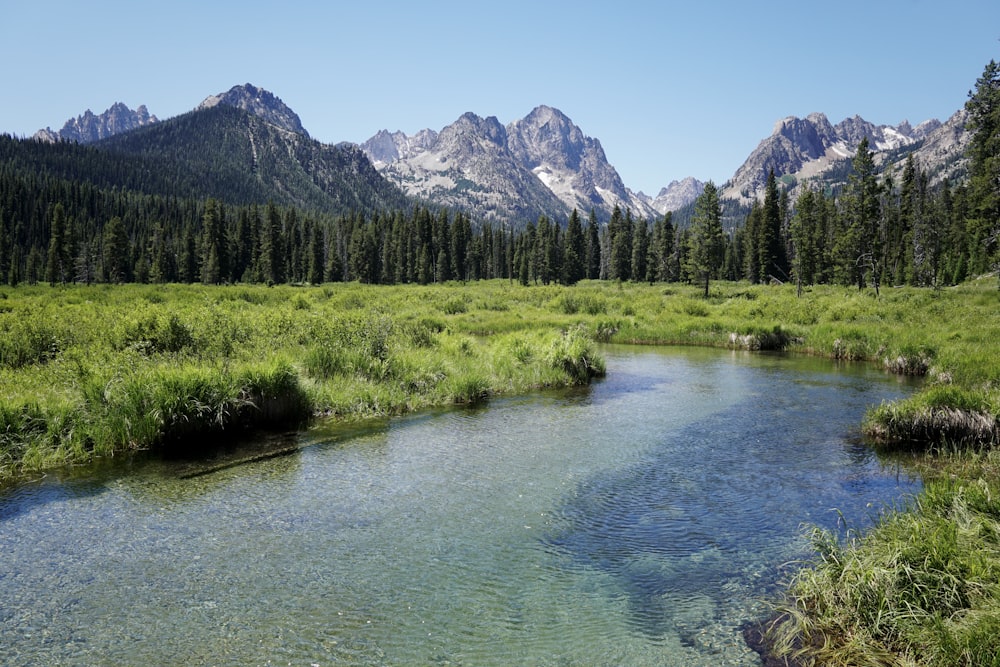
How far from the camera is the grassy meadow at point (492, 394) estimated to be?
6000 millimetres

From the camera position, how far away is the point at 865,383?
22.6 m

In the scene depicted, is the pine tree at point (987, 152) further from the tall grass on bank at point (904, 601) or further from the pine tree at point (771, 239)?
the tall grass on bank at point (904, 601)

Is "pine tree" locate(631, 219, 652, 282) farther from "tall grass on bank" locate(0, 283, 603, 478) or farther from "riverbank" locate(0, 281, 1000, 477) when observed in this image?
"tall grass on bank" locate(0, 283, 603, 478)

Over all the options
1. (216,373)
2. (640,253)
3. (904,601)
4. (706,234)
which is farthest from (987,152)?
(640,253)

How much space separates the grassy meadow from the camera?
6.00m

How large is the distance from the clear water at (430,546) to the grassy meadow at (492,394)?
43.3 inches

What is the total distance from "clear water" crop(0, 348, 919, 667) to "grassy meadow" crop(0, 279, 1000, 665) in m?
1.10

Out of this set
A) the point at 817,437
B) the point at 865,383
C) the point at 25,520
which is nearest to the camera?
the point at 25,520

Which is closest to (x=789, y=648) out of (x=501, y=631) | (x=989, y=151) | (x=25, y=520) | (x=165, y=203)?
(x=501, y=631)

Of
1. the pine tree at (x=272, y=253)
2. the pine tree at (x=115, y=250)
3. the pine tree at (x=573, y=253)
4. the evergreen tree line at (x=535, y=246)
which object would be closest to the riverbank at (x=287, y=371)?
the evergreen tree line at (x=535, y=246)

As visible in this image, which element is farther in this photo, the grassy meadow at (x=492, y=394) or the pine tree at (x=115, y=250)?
the pine tree at (x=115, y=250)

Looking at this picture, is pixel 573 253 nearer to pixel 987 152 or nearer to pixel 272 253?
pixel 272 253

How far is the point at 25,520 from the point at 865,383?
25898mm

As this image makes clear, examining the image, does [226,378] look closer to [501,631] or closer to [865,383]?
[501,631]
